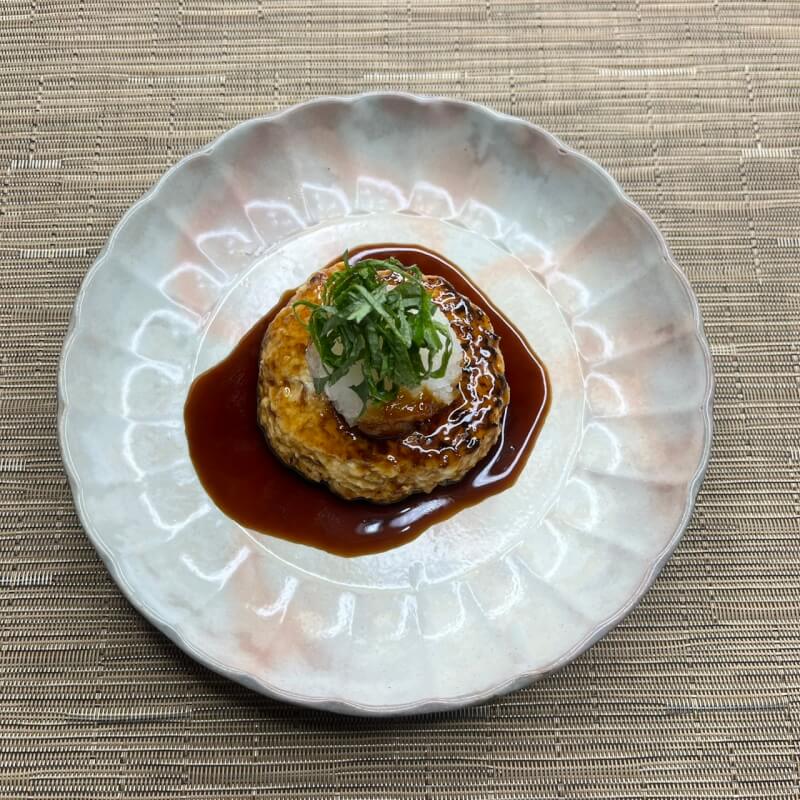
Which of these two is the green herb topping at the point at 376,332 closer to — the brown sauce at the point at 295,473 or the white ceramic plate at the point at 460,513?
the brown sauce at the point at 295,473

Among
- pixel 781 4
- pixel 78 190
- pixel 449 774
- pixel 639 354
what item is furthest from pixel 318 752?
pixel 781 4

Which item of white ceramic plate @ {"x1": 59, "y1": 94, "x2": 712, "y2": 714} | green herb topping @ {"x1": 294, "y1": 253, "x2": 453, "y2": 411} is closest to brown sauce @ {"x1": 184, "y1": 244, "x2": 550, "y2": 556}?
white ceramic plate @ {"x1": 59, "y1": 94, "x2": 712, "y2": 714}

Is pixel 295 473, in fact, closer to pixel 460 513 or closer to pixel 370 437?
pixel 370 437

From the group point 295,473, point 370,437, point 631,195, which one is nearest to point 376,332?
point 370,437

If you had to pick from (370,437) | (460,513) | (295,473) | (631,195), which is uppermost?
(631,195)

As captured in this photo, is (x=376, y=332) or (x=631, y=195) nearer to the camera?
(x=376, y=332)

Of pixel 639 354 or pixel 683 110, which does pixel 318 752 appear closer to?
pixel 639 354

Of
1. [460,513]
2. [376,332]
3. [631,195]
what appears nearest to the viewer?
[376,332]

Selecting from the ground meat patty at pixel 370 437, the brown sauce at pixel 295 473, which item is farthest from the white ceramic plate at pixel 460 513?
the ground meat patty at pixel 370 437
